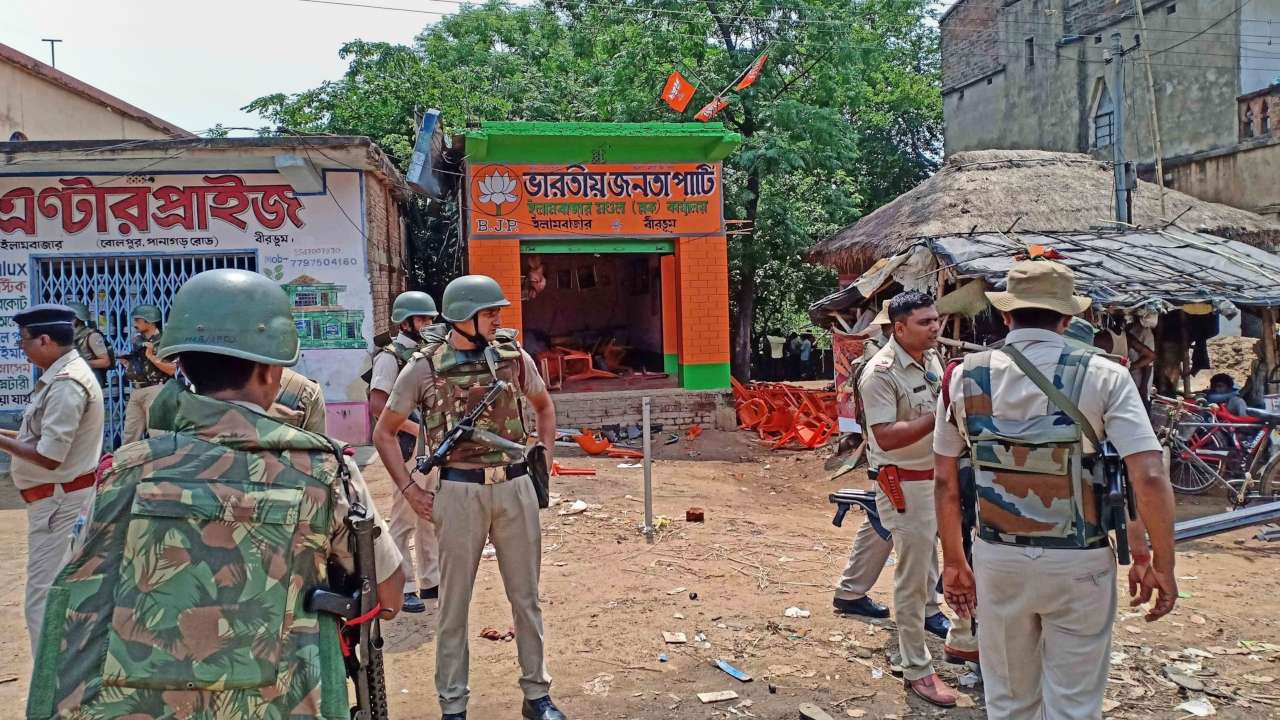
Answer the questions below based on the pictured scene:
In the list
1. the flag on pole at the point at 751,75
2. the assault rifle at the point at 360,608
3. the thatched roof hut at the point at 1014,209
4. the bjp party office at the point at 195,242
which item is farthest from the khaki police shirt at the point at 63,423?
the flag on pole at the point at 751,75

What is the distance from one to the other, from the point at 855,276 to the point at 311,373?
7786 mm

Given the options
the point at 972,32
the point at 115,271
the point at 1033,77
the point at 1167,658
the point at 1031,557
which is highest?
the point at 972,32

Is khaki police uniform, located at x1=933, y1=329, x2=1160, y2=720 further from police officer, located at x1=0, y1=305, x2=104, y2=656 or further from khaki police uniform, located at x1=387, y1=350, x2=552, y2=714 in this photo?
police officer, located at x1=0, y1=305, x2=104, y2=656

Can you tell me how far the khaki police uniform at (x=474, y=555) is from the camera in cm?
370

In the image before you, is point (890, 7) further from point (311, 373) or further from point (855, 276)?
point (311, 373)

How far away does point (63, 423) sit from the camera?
393cm

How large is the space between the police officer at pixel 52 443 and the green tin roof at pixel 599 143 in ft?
26.0

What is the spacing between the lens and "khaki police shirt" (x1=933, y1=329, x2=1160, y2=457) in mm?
2750

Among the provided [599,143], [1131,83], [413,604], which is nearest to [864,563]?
[413,604]

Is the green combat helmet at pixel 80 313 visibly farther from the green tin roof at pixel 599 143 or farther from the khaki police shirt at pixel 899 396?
the green tin roof at pixel 599 143

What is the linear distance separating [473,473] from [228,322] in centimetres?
195

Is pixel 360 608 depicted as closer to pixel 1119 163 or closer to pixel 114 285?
pixel 114 285

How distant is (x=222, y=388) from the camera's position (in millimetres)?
1905

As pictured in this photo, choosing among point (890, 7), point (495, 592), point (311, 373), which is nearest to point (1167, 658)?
point (495, 592)
